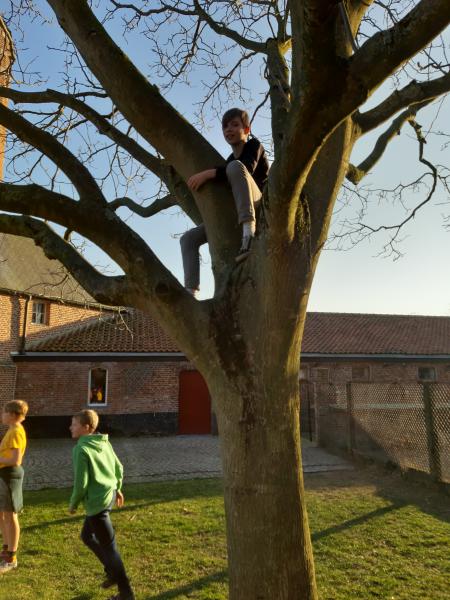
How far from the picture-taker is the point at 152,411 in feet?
62.5

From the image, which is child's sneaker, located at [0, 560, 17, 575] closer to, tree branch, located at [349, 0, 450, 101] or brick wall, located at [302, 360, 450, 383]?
tree branch, located at [349, 0, 450, 101]

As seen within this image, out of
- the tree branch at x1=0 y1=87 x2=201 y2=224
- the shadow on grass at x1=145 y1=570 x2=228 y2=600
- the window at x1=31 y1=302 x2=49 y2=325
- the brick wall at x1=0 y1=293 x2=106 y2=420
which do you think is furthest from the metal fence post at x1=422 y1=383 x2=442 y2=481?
the window at x1=31 y1=302 x2=49 y2=325

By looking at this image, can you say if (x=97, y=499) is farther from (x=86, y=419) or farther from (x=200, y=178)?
(x=200, y=178)

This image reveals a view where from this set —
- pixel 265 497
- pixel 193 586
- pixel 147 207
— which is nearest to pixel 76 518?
pixel 193 586

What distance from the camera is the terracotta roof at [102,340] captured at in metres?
18.9

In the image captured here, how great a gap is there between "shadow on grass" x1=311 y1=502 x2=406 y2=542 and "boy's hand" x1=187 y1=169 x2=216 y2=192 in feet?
15.1

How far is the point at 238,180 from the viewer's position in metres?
3.07

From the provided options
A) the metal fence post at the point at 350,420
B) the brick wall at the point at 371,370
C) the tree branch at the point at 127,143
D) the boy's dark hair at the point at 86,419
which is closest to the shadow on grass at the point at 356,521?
the boy's dark hair at the point at 86,419

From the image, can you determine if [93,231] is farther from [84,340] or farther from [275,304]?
[84,340]

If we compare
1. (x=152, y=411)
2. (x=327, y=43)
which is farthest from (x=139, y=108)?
(x=152, y=411)

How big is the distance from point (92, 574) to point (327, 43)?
5.10 metres

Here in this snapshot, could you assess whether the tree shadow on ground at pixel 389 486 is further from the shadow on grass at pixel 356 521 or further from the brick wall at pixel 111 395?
the brick wall at pixel 111 395

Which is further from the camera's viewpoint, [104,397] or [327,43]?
[104,397]

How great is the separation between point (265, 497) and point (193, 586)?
2.48m
